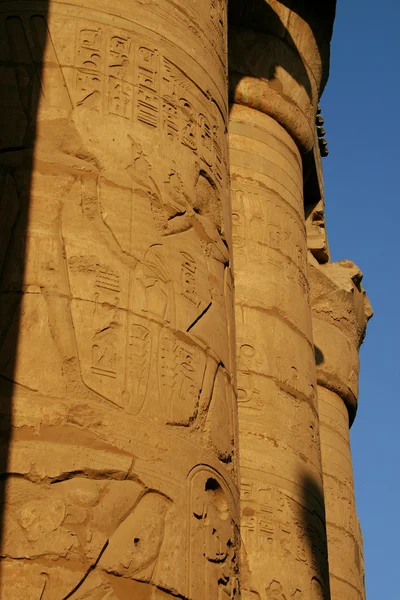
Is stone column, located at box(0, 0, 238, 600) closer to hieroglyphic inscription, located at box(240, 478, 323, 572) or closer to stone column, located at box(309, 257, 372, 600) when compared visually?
hieroglyphic inscription, located at box(240, 478, 323, 572)

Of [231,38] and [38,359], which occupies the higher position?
[231,38]

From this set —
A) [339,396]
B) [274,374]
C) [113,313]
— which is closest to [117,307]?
[113,313]

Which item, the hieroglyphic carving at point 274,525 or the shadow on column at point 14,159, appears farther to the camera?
the hieroglyphic carving at point 274,525

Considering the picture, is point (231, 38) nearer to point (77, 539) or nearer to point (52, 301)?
point (52, 301)

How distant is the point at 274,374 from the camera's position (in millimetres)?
7328

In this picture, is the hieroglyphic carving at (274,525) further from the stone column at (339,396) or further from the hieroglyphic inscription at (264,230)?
the stone column at (339,396)

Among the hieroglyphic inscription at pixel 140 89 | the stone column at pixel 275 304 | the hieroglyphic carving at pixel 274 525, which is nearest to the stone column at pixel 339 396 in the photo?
the stone column at pixel 275 304

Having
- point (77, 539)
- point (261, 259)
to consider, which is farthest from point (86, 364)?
point (261, 259)

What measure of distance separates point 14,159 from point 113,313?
2.26 feet

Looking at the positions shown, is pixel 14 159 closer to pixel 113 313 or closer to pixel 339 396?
pixel 113 313

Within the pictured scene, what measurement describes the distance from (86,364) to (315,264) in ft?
24.3

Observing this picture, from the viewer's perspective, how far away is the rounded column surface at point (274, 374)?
266 inches

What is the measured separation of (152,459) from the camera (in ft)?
11.7

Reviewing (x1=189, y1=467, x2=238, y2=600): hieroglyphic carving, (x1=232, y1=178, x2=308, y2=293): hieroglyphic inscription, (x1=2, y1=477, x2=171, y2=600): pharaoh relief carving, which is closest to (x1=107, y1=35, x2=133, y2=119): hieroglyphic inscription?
(x1=189, y1=467, x2=238, y2=600): hieroglyphic carving
